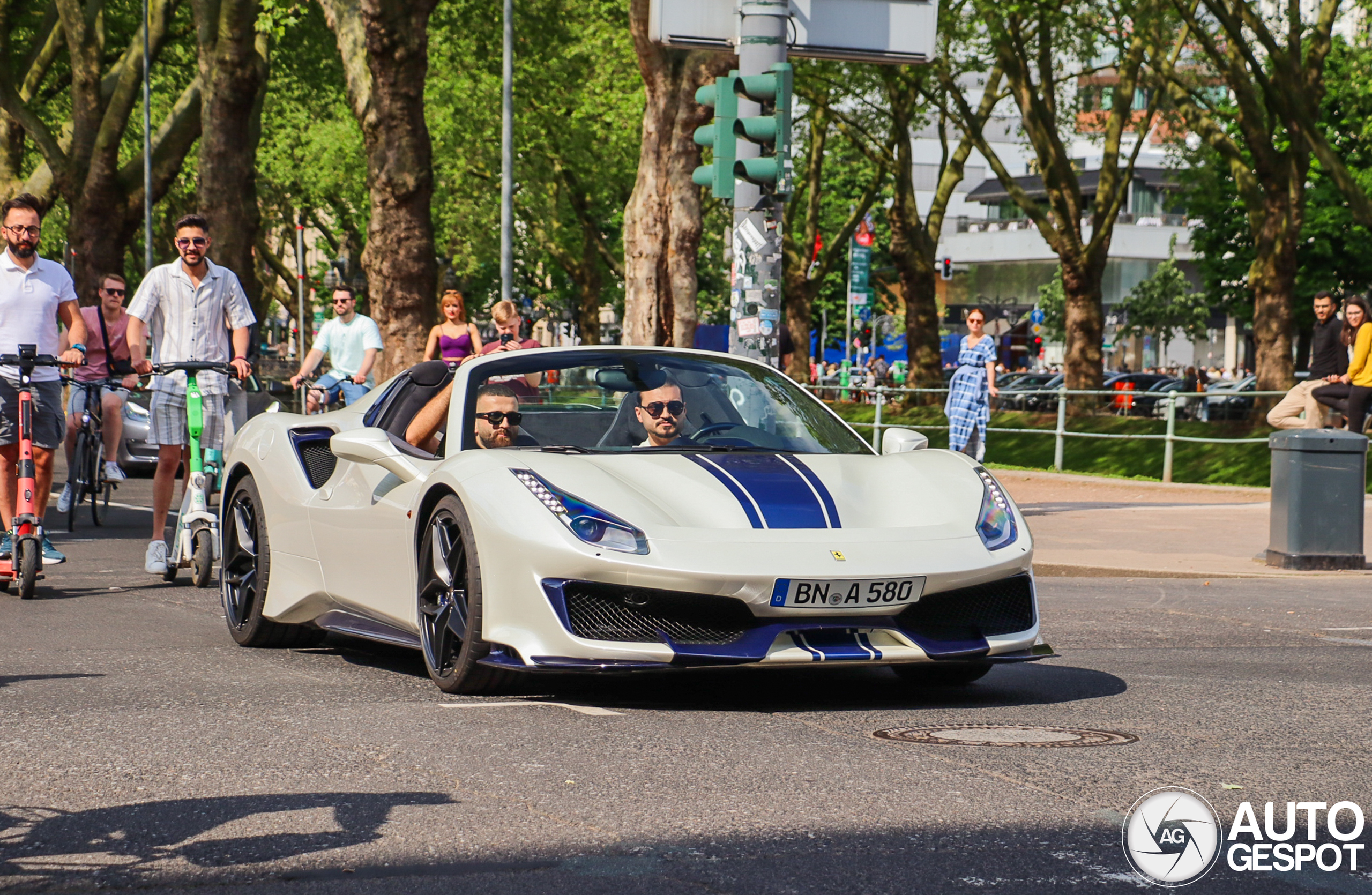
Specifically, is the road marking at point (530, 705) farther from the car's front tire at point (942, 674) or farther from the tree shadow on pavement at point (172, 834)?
the tree shadow on pavement at point (172, 834)

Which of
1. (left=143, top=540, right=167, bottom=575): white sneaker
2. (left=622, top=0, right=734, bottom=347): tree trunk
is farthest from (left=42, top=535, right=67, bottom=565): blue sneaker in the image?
(left=622, top=0, right=734, bottom=347): tree trunk

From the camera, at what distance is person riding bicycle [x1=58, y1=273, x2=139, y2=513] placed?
14102mm

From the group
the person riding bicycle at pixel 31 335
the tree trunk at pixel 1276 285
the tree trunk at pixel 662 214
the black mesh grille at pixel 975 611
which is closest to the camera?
the black mesh grille at pixel 975 611

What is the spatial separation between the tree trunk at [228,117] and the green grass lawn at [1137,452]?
10303mm

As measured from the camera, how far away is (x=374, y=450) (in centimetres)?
707

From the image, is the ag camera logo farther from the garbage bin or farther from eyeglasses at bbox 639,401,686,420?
the garbage bin

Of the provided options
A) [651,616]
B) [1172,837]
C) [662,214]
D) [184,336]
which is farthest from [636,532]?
[662,214]

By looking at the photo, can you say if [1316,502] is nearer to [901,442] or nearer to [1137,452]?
[901,442]

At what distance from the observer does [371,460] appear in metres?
7.08

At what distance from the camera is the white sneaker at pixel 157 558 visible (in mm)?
10438

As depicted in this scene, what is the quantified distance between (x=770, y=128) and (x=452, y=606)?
263 inches

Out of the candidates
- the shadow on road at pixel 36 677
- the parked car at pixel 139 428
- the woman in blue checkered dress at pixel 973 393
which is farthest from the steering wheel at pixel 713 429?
the parked car at pixel 139 428

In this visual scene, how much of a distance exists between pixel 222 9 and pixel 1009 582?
65.6 feet

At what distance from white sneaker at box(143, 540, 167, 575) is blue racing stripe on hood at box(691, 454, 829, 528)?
15.3ft
